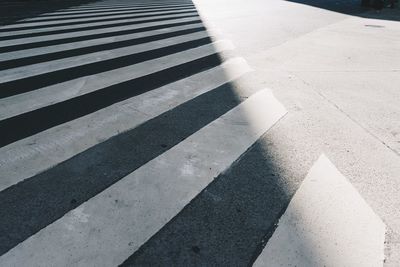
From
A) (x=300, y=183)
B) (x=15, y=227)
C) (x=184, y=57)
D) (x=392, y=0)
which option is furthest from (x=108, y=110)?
(x=392, y=0)

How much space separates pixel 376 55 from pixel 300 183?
548cm

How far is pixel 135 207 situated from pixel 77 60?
4.45m

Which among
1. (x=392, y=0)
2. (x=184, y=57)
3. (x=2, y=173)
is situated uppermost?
(x=2, y=173)

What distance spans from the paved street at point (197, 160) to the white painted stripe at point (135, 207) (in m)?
0.01

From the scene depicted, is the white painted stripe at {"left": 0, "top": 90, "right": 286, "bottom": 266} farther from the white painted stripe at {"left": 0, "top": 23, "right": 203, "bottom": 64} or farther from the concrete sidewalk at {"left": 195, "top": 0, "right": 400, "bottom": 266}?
the white painted stripe at {"left": 0, "top": 23, "right": 203, "bottom": 64}

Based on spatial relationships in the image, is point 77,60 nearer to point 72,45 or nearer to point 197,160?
point 72,45

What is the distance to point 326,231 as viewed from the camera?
83.6 inches

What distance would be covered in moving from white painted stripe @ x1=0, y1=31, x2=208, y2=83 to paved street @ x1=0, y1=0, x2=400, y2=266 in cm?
6

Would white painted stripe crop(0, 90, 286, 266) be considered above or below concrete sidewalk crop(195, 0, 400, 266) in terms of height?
above

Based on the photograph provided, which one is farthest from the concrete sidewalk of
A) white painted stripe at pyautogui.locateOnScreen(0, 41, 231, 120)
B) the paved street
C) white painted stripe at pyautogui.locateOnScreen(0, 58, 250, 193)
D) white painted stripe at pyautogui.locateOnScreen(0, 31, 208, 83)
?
white painted stripe at pyautogui.locateOnScreen(0, 31, 208, 83)

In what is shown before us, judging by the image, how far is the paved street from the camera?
6.55 ft

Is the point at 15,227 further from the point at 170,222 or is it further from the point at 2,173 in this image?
the point at 170,222

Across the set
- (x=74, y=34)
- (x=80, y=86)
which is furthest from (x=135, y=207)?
(x=74, y=34)

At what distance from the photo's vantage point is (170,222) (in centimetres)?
216
